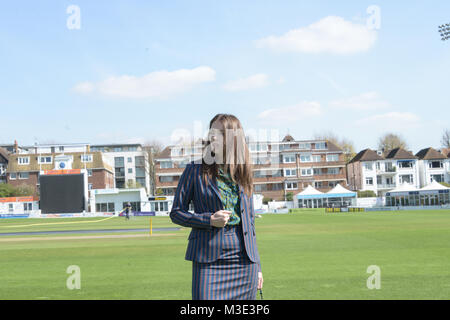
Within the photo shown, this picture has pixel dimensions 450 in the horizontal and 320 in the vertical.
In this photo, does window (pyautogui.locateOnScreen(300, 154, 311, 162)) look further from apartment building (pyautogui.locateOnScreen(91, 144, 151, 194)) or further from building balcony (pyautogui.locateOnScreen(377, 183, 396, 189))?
apartment building (pyautogui.locateOnScreen(91, 144, 151, 194))

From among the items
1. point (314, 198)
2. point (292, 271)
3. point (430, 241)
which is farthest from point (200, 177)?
point (314, 198)

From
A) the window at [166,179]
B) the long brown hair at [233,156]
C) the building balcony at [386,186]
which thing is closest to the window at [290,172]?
the building balcony at [386,186]

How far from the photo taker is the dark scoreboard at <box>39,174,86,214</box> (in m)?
59.7

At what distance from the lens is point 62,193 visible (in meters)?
60.5

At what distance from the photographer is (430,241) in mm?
17750

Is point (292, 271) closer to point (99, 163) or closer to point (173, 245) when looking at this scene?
point (173, 245)

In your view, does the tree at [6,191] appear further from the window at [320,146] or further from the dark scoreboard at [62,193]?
the window at [320,146]

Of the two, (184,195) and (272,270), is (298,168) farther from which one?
(184,195)

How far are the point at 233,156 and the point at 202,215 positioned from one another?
506 mm

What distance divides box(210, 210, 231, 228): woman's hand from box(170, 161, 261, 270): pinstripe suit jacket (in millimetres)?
62

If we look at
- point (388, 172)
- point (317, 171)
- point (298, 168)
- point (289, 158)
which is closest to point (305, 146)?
point (289, 158)

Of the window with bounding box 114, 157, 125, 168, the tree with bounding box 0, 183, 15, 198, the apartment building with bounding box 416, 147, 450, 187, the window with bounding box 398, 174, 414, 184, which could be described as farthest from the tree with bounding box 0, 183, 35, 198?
the apartment building with bounding box 416, 147, 450, 187

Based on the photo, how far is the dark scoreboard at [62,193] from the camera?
5969cm
